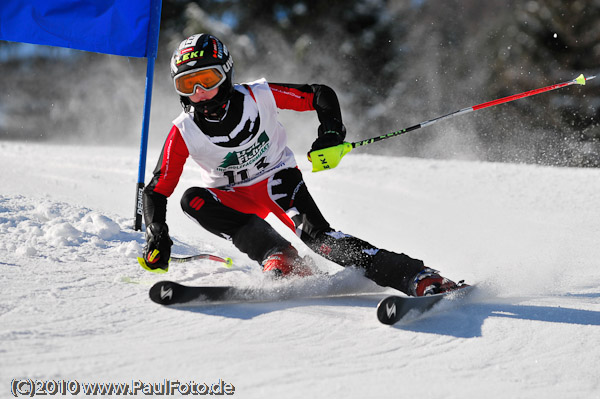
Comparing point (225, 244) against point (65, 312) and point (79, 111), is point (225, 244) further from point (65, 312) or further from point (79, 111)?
point (79, 111)

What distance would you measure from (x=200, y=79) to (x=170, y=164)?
453 mm

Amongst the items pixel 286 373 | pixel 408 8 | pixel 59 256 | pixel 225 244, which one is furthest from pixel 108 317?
pixel 408 8

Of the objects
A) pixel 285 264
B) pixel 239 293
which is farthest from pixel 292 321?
pixel 285 264

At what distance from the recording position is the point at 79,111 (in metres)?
18.8

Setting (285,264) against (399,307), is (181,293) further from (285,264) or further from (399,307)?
(399,307)

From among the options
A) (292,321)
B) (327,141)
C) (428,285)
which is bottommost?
(292,321)

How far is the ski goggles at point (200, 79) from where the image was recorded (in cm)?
297

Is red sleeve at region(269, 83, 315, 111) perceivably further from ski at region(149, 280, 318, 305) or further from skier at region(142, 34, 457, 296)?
ski at region(149, 280, 318, 305)

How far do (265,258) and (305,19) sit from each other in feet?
50.7

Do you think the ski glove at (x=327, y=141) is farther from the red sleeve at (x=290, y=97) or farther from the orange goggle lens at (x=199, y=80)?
the orange goggle lens at (x=199, y=80)

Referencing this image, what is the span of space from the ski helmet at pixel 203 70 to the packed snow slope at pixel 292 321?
0.89 m

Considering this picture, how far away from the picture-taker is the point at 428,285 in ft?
8.87

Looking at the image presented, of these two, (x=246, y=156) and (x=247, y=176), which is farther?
(x=247, y=176)

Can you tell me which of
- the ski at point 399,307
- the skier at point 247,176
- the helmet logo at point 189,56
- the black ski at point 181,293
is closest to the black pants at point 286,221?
the skier at point 247,176
